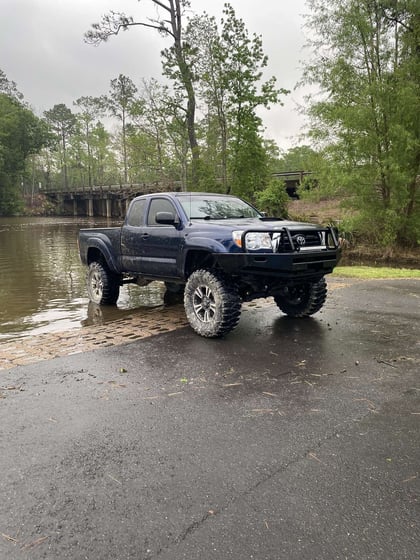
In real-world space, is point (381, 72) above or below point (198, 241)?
above

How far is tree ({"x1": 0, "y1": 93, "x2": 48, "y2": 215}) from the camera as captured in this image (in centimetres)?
6228

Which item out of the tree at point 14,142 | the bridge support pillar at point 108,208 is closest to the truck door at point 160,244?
the bridge support pillar at point 108,208

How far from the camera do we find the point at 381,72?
56.4 ft

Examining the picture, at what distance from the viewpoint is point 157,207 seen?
7.06m

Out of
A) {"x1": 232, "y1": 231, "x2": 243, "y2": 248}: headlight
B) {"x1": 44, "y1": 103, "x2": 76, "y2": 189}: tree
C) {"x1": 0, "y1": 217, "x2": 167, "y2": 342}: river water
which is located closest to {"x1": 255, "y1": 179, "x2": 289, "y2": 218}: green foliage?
{"x1": 0, "y1": 217, "x2": 167, "y2": 342}: river water

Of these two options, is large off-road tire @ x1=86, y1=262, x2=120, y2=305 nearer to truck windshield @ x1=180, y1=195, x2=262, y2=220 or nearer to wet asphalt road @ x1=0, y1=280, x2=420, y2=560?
truck windshield @ x1=180, y1=195, x2=262, y2=220

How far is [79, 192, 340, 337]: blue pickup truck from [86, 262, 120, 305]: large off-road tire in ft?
1.34

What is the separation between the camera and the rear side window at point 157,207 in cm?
677

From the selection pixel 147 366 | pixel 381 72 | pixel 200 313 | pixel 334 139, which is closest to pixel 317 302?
pixel 200 313

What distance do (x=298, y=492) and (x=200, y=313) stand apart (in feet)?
12.0

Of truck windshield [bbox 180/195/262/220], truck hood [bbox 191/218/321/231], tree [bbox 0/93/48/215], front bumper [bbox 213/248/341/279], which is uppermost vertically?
tree [bbox 0/93/48/215]

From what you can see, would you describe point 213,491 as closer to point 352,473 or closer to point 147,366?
point 352,473

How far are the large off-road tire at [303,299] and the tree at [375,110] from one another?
11730mm

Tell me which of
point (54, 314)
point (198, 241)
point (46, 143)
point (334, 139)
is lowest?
point (54, 314)
